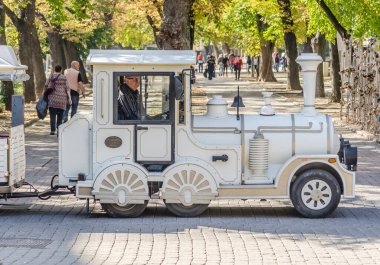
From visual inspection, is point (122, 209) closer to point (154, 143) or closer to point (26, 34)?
point (154, 143)

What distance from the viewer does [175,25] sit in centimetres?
2494

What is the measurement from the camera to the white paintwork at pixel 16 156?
538 inches

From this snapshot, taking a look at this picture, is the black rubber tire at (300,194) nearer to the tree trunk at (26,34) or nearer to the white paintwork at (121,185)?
the white paintwork at (121,185)

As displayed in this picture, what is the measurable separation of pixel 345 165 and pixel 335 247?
286 cm

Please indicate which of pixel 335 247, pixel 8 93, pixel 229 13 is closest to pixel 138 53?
pixel 335 247

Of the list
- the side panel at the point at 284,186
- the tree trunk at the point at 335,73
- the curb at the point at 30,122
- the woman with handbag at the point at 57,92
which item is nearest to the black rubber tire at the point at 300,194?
the side panel at the point at 284,186

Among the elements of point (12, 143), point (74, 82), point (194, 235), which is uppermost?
point (74, 82)

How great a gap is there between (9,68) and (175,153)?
285cm

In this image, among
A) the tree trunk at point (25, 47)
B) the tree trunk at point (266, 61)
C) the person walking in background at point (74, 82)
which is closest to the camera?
the person walking in background at point (74, 82)

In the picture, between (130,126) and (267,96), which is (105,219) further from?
(267,96)

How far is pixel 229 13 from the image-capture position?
61.0 m

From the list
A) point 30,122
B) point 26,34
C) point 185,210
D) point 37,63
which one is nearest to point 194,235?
point 185,210

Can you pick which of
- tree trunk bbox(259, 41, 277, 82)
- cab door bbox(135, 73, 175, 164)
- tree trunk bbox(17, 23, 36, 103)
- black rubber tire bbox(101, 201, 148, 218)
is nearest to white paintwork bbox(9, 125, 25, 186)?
black rubber tire bbox(101, 201, 148, 218)

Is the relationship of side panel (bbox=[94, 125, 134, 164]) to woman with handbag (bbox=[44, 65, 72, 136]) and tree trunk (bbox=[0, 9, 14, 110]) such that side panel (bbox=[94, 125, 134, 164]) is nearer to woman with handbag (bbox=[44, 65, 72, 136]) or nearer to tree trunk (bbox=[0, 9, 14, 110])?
woman with handbag (bbox=[44, 65, 72, 136])
